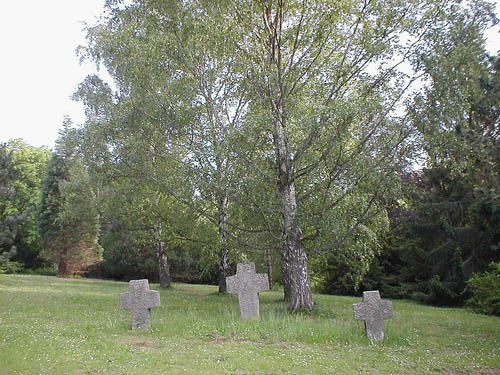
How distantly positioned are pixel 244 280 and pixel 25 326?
501 cm

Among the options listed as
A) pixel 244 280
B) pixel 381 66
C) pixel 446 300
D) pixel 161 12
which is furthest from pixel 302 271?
pixel 446 300

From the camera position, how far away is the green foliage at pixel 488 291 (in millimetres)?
12164

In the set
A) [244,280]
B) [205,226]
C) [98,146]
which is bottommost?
[244,280]

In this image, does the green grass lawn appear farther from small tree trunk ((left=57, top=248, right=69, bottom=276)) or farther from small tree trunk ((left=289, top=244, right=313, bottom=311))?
small tree trunk ((left=57, top=248, right=69, bottom=276))

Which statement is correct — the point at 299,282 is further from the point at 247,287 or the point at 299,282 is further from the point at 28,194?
the point at 28,194

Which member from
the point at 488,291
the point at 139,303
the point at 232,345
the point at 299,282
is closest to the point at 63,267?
the point at 139,303

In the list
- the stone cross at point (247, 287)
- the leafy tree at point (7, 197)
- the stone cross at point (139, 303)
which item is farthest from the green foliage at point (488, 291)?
the leafy tree at point (7, 197)

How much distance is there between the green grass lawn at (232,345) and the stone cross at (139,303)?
0.26 metres

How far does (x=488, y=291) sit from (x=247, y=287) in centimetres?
768

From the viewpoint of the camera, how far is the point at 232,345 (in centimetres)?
766

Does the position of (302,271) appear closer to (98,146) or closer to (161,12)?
(98,146)

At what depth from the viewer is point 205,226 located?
54.3 feet

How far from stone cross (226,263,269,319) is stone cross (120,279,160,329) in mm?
2047

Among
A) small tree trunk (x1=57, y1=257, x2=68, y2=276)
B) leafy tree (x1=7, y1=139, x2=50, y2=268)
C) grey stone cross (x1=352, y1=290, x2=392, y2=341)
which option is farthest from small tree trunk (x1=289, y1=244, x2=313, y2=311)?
leafy tree (x1=7, y1=139, x2=50, y2=268)
